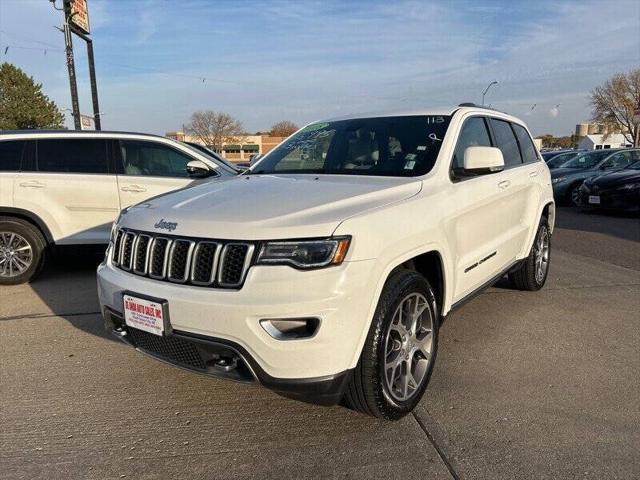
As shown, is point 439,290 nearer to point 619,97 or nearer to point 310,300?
point 310,300

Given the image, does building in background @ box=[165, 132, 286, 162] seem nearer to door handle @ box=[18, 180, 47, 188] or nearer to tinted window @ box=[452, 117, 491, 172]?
door handle @ box=[18, 180, 47, 188]

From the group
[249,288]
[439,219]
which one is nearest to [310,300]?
[249,288]

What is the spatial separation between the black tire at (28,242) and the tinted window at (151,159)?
4.07 ft

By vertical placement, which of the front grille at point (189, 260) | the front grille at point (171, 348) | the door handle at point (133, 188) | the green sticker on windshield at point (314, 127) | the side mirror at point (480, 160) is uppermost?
the green sticker on windshield at point (314, 127)

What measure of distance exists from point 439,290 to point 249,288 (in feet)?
4.61

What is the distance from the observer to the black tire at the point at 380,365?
8.46 feet

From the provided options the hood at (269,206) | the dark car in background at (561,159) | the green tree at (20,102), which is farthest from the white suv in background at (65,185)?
the green tree at (20,102)

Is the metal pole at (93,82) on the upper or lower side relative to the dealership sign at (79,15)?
lower

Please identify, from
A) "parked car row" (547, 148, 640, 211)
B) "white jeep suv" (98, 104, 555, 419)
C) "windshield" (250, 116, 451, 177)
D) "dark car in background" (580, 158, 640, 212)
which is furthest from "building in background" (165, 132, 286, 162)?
"white jeep suv" (98, 104, 555, 419)

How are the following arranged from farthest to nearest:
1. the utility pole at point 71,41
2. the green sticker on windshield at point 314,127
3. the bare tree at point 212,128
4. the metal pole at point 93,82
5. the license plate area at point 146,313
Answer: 1. the bare tree at point 212,128
2. the metal pole at point 93,82
3. the utility pole at point 71,41
4. the green sticker on windshield at point 314,127
5. the license plate area at point 146,313

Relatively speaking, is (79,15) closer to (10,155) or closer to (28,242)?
(10,155)

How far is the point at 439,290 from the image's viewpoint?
3273mm

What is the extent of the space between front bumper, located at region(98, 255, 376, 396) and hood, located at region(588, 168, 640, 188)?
11073mm

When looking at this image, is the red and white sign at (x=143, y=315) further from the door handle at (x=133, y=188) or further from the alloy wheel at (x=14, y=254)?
the alloy wheel at (x=14, y=254)
